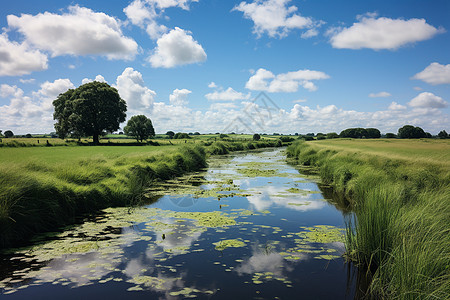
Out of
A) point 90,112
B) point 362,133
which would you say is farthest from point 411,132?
point 90,112

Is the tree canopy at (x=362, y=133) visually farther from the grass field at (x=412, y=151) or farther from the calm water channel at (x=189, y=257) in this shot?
the calm water channel at (x=189, y=257)

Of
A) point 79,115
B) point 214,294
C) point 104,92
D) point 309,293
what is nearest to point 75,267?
point 214,294

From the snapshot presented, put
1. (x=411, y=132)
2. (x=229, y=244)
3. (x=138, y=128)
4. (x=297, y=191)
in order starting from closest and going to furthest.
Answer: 1. (x=229, y=244)
2. (x=297, y=191)
3. (x=138, y=128)
4. (x=411, y=132)

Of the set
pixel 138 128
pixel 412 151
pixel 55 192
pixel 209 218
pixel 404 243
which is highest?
pixel 138 128

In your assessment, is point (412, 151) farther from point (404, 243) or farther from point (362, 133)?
point (362, 133)

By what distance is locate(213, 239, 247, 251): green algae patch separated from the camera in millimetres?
6711

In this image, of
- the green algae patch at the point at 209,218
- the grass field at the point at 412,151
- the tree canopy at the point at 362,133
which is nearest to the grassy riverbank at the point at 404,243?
the grass field at the point at 412,151

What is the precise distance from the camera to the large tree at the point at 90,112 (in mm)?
42969

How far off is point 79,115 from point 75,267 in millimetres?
42706

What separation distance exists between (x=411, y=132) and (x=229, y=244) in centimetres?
7358

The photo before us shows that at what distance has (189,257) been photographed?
242 inches

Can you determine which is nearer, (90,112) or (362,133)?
(90,112)

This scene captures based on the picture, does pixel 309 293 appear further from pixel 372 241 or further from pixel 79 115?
pixel 79 115

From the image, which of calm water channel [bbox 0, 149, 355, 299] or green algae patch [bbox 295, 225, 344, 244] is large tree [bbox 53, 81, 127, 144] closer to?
calm water channel [bbox 0, 149, 355, 299]
